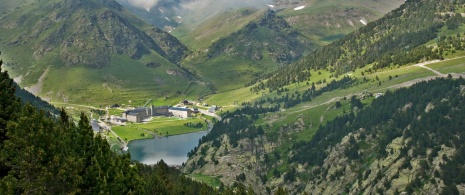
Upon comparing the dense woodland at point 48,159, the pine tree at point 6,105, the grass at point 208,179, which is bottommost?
the grass at point 208,179

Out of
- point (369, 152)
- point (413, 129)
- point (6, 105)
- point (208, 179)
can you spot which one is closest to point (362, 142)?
point (369, 152)

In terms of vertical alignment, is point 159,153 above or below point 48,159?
below

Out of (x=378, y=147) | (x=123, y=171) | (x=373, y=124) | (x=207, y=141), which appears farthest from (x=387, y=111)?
(x=123, y=171)

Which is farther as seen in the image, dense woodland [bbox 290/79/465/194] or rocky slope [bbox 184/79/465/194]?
rocky slope [bbox 184/79/465/194]

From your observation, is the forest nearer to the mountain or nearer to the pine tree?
the pine tree

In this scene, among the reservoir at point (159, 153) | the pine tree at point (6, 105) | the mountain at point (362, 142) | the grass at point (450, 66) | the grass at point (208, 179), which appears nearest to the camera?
the pine tree at point (6, 105)

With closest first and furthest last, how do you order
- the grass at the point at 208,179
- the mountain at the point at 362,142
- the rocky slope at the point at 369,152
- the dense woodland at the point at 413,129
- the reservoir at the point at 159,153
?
the dense woodland at the point at 413,129
the rocky slope at the point at 369,152
the mountain at the point at 362,142
the grass at the point at 208,179
the reservoir at the point at 159,153

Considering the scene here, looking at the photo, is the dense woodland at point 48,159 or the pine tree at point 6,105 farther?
the pine tree at point 6,105

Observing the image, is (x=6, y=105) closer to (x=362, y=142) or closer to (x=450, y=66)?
(x=362, y=142)

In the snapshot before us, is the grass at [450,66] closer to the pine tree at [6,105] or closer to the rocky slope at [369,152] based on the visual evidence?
the rocky slope at [369,152]

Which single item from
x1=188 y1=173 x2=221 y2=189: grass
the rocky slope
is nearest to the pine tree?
the rocky slope

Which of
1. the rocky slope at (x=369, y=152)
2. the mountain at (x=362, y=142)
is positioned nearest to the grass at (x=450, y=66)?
the mountain at (x=362, y=142)

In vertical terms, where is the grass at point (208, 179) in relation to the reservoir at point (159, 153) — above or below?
below
